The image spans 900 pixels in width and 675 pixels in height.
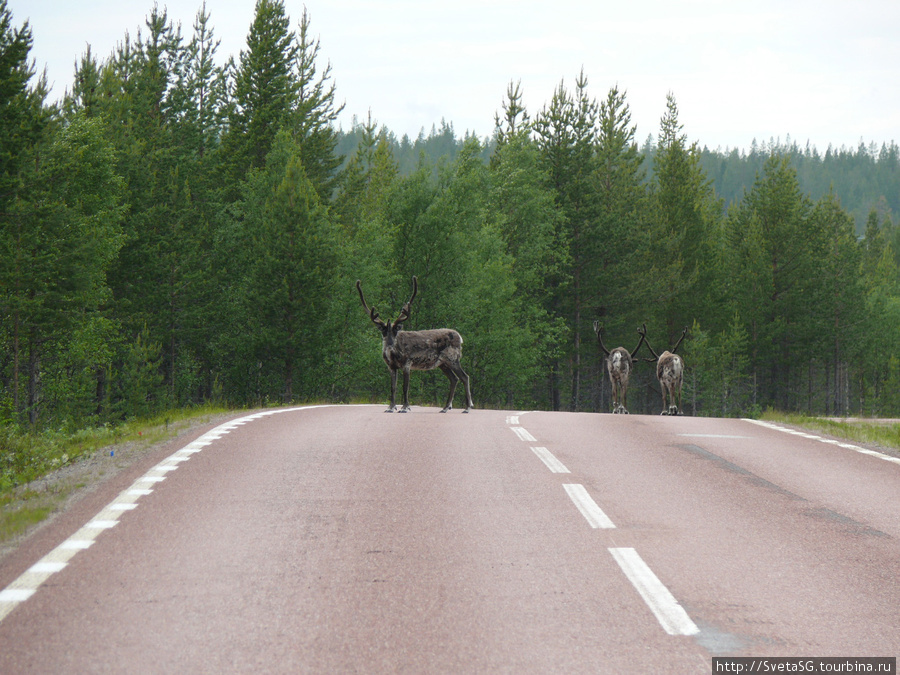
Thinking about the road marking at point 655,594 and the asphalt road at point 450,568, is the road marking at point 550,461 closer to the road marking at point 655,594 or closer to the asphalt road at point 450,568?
the asphalt road at point 450,568

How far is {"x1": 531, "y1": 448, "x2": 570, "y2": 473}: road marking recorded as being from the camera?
9219 mm

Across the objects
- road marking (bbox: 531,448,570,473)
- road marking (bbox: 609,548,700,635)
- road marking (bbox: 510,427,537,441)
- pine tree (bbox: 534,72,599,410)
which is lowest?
road marking (bbox: 609,548,700,635)

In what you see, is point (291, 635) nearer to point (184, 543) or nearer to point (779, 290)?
point (184, 543)

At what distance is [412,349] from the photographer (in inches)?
667

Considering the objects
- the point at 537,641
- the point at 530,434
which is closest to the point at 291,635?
the point at 537,641

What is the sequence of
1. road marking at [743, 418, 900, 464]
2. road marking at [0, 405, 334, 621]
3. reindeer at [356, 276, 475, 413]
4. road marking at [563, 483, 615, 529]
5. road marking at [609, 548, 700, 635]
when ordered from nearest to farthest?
road marking at [609, 548, 700, 635] < road marking at [0, 405, 334, 621] < road marking at [563, 483, 615, 529] < road marking at [743, 418, 900, 464] < reindeer at [356, 276, 475, 413]

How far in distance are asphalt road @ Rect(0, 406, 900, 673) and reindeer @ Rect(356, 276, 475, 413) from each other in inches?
281

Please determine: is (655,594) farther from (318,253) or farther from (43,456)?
(318,253)

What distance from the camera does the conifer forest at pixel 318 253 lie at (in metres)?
36.0

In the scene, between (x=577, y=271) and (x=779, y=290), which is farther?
(x=779, y=290)

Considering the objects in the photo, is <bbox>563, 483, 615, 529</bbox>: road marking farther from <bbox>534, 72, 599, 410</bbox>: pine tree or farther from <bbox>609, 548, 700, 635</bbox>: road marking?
<bbox>534, 72, 599, 410</bbox>: pine tree

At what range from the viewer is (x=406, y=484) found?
812cm

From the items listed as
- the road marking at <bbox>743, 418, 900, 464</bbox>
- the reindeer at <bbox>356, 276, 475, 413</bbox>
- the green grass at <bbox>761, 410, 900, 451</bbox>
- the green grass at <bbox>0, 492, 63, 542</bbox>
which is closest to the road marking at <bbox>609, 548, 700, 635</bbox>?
the green grass at <bbox>0, 492, 63, 542</bbox>

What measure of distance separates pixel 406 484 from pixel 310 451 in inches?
92.4
